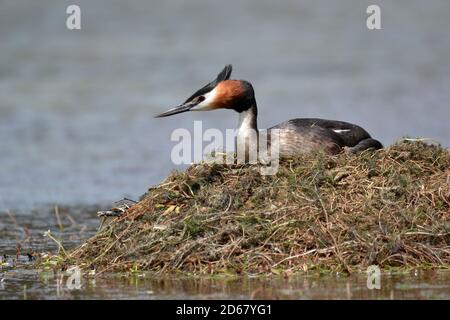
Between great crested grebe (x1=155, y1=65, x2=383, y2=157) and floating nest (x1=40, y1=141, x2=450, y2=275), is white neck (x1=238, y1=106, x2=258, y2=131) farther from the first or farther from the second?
floating nest (x1=40, y1=141, x2=450, y2=275)

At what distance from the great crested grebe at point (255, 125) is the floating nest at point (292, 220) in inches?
16.9

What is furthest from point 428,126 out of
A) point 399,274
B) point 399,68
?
point 399,274

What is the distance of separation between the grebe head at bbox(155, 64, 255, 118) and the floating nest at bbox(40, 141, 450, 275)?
678 mm

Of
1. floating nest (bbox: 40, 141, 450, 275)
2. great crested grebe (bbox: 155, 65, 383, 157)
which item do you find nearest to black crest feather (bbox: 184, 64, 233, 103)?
great crested grebe (bbox: 155, 65, 383, 157)

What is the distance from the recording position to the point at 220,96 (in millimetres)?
10188

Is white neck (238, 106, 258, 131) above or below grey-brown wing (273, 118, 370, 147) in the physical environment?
above

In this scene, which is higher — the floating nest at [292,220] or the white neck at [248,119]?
the white neck at [248,119]

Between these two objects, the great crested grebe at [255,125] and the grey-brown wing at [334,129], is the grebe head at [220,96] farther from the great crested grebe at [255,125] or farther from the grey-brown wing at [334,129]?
the grey-brown wing at [334,129]

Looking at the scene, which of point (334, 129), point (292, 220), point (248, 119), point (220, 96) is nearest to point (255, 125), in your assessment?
point (248, 119)

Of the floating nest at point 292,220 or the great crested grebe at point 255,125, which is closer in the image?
the floating nest at point 292,220

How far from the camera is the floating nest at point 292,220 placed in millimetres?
8656

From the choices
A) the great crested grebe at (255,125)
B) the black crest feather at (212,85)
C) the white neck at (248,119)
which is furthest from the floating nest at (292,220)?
the black crest feather at (212,85)

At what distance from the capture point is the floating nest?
28.4 feet

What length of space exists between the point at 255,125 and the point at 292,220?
1791mm
